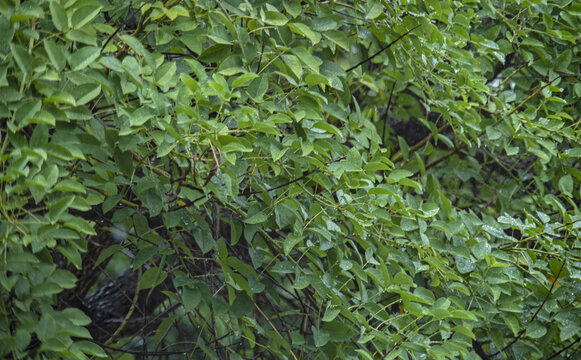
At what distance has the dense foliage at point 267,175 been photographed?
1341mm

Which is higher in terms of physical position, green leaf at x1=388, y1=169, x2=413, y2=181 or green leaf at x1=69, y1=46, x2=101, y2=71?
green leaf at x1=69, y1=46, x2=101, y2=71

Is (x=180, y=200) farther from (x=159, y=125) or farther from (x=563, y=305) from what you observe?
(x=563, y=305)

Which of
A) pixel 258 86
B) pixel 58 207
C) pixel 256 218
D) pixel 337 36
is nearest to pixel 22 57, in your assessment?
pixel 58 207

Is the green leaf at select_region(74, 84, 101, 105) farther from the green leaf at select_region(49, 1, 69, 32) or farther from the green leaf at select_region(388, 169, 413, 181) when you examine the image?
the green leaf at select_region(388, 169, 413, 181)

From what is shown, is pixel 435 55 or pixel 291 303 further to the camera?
pixel 291 303

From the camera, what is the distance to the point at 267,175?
6.01 feet

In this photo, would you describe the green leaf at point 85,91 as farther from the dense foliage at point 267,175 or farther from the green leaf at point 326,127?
the green leaf at point 326,127

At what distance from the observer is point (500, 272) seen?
6.75 ft

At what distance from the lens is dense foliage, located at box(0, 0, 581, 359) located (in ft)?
4.40

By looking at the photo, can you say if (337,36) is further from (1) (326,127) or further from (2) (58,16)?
(2) (58,16)

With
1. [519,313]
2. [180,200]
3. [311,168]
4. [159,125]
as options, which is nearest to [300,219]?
[311,168]

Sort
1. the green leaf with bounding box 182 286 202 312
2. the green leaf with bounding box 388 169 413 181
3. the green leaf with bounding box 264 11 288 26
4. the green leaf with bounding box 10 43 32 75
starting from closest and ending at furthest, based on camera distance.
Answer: the green leaf with bounding box 10 43 32 75, the green leaf with bounding box 264 11 288 26, the green leaf with bounding box 182 286 202 312, the green leaf with bounding box 388 169 413 181

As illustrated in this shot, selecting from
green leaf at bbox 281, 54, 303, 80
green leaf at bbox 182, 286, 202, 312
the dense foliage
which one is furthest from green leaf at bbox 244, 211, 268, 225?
green leaf at bbox 281, 54, 303, 80

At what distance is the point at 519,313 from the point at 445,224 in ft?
1.41
